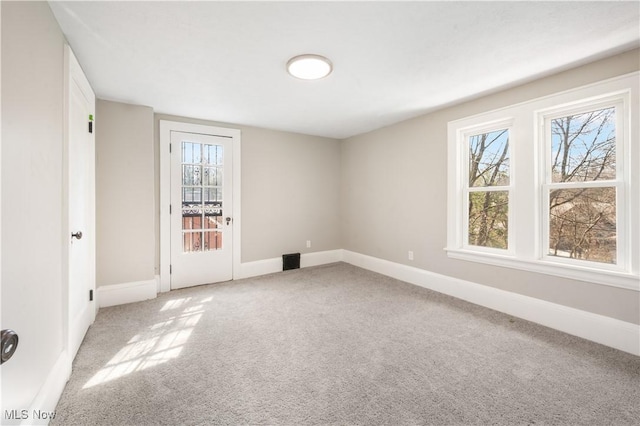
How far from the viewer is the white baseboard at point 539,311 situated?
222cm

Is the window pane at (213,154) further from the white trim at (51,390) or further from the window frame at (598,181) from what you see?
the window frame at (598,181)

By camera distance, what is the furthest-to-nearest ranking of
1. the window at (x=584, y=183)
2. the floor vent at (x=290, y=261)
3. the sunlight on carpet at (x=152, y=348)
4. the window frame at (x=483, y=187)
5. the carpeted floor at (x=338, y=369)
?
the floor vent at (x=290, y=261)
the window frame at (x=483, y=187)
the window at (x=584, y=183)
the sunlight on carpet at (x=152, y=348)
the carpeted floor at (x=338, y=369)

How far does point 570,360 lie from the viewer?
2.08 m

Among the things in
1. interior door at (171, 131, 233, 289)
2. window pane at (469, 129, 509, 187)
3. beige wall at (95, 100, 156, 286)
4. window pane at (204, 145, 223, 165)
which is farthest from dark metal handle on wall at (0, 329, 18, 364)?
window pane at (469, 129, 509, 187)

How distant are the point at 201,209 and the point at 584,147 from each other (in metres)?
4.42

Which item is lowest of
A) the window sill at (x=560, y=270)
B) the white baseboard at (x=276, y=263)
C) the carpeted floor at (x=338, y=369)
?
the carpeted floor at (x=338, y=369)

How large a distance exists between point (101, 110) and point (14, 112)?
7.42 feet

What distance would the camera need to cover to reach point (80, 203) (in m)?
2.43

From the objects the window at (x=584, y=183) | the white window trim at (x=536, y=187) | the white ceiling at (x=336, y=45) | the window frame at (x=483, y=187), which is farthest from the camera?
the window frame at (x=483, y=187)

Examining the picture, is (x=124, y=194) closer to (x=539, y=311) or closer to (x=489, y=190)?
(x=489, y=190)

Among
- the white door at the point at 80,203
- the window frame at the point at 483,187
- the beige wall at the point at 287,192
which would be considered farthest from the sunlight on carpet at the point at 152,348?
the window frame at the point at 483,187

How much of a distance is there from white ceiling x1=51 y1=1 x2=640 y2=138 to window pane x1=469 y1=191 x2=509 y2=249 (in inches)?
47.1

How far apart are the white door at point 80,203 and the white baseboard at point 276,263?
6.17 ft

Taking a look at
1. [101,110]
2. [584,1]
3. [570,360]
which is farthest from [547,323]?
[101,110]
